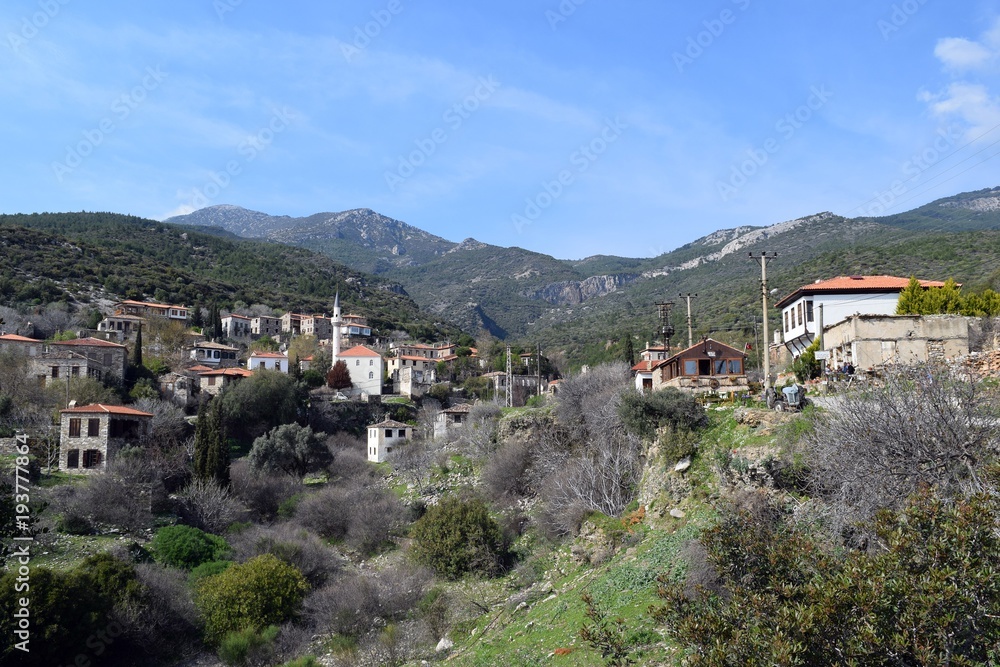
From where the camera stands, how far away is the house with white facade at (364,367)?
69.8 m

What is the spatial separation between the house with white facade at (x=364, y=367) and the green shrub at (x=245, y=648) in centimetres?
4475

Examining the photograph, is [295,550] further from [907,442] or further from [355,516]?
[907,442]

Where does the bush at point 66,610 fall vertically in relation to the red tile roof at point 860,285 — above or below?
below

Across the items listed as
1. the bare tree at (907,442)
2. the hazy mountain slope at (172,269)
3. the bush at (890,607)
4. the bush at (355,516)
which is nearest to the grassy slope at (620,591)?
the bush at (890,607)

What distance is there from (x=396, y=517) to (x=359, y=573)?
5.65m

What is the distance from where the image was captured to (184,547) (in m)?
30.2

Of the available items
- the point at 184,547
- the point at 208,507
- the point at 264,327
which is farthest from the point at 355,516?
the point at 264,327

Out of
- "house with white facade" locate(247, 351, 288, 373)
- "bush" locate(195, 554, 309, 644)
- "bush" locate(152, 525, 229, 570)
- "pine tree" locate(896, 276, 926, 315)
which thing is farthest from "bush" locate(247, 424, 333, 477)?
"pine tree" locate(896, 276, 926, 315)

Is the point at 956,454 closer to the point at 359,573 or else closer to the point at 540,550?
the point at 540,550

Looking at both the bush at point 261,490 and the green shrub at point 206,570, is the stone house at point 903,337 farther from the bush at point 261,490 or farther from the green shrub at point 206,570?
the bush at point 261,490

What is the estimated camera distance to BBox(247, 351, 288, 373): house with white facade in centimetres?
6819

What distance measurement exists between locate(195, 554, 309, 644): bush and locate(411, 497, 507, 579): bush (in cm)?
487

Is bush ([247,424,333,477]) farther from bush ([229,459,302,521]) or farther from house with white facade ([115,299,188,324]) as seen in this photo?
house with white facade ([115,299,188,324])

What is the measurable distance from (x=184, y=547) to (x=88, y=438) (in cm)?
1358
